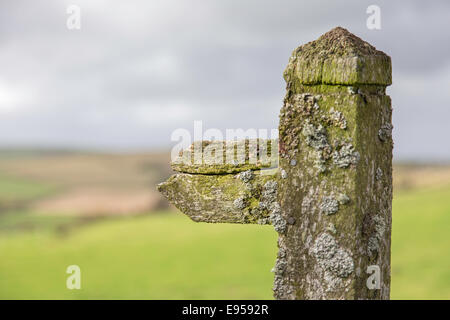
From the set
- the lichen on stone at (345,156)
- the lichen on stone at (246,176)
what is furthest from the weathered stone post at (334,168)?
the lichen on stone at (246,176)

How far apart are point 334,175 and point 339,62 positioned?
0.73 m

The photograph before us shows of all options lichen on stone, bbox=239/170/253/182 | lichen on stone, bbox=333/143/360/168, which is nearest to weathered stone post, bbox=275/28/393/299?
lichen on stone, bbox=333/143/360/168

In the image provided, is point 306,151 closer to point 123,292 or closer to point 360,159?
point 360,159

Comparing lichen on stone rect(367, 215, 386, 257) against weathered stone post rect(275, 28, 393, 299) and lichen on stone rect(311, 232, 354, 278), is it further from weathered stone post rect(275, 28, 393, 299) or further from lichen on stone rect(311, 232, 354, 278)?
lichen on stone rect(311, 232, 354, 278)

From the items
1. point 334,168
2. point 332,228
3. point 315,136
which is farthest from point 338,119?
point 332,228

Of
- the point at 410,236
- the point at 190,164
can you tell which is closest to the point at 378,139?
the point at 190,164

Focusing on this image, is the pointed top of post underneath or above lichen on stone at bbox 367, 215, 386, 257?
above

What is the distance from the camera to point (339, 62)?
3092mm

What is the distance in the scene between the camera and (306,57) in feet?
10.5

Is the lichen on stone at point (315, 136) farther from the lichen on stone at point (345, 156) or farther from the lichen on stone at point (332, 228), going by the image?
the lichen on stone at point (332, 228)

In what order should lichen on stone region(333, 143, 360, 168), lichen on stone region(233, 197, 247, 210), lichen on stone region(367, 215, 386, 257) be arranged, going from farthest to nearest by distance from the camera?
lichen on stone region(233, 197, 247, 210) < lichen on stone region(367, 215, 386, 257) < lichen on stone region(333, 143, 360, 168)

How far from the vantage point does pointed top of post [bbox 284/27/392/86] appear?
3.08m

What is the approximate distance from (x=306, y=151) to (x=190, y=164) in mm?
972

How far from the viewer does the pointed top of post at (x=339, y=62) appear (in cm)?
308
